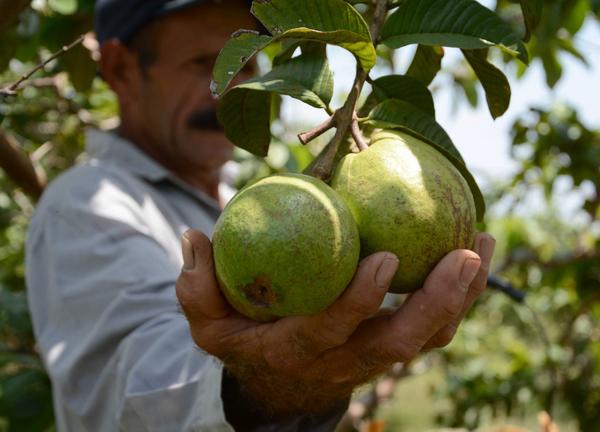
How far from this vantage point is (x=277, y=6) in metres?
1.00

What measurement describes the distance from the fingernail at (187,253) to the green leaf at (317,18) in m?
0.30

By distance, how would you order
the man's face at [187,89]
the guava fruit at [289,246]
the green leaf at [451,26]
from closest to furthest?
the guava fruit at [289,246]
the green leaf at [451,26]
the man's face at [187,89]

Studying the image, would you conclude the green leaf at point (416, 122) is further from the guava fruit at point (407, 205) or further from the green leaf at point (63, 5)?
the green leaf at point (63, 5)

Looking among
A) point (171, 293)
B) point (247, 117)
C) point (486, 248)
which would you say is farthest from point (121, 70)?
point (486, 248)

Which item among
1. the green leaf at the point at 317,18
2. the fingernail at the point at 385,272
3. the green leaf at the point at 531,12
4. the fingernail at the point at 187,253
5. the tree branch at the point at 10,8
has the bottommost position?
the fingernail at the point at 385,272

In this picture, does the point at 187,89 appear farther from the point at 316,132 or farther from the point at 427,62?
the point at 316,132

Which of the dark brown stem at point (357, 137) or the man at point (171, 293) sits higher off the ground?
the dark brown stem at point (357, 137)

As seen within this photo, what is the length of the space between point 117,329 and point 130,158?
0.87m

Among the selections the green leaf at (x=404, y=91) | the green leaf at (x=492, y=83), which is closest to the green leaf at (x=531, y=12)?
the green leaf at (x=492, y=83)

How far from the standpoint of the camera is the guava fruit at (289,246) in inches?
36.8

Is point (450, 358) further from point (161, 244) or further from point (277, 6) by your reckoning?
point (277, 6)

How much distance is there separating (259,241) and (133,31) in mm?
1688

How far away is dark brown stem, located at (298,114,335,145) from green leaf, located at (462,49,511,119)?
0.81ft

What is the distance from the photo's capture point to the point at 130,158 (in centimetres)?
238
